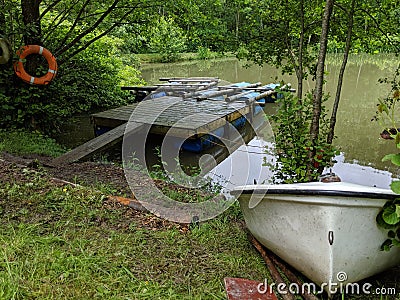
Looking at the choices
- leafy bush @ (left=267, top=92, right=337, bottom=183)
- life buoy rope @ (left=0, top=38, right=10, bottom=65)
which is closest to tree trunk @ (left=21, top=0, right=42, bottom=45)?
Result: life buoy rope @ (left=0, top=38, right=10, bottom=65)

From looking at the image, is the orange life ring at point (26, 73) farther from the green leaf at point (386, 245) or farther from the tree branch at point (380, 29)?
the green leaf at point (386, 245)

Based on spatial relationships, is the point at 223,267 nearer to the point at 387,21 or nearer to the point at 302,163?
the point at 302,163

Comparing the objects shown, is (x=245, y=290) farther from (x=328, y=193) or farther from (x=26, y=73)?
(x=26, y=73)

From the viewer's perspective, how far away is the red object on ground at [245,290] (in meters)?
2.11

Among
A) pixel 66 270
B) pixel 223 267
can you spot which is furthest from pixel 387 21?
pixel 66 270

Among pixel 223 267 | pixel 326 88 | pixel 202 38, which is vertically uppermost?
pixel 202 38

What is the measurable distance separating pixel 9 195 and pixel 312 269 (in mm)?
2563

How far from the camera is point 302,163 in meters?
3.79

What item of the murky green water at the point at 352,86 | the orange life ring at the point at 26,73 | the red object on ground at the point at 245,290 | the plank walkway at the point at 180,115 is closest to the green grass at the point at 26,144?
the orange life ring at the point at 26,73

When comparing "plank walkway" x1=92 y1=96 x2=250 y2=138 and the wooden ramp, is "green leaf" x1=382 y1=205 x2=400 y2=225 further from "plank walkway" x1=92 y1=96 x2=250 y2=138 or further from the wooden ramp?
"plank walkway" x1=92 y1=96 x2=250 y2=138

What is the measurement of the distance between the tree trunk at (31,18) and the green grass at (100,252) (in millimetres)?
3457

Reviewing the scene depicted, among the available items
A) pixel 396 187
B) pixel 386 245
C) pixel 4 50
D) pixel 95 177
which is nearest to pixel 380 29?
pixel 396 187

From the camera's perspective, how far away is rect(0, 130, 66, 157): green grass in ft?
16.4

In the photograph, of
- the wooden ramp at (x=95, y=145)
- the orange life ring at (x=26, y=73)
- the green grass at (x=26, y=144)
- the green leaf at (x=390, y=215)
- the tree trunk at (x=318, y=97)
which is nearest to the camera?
the green leaf at (x=390, y=215)
